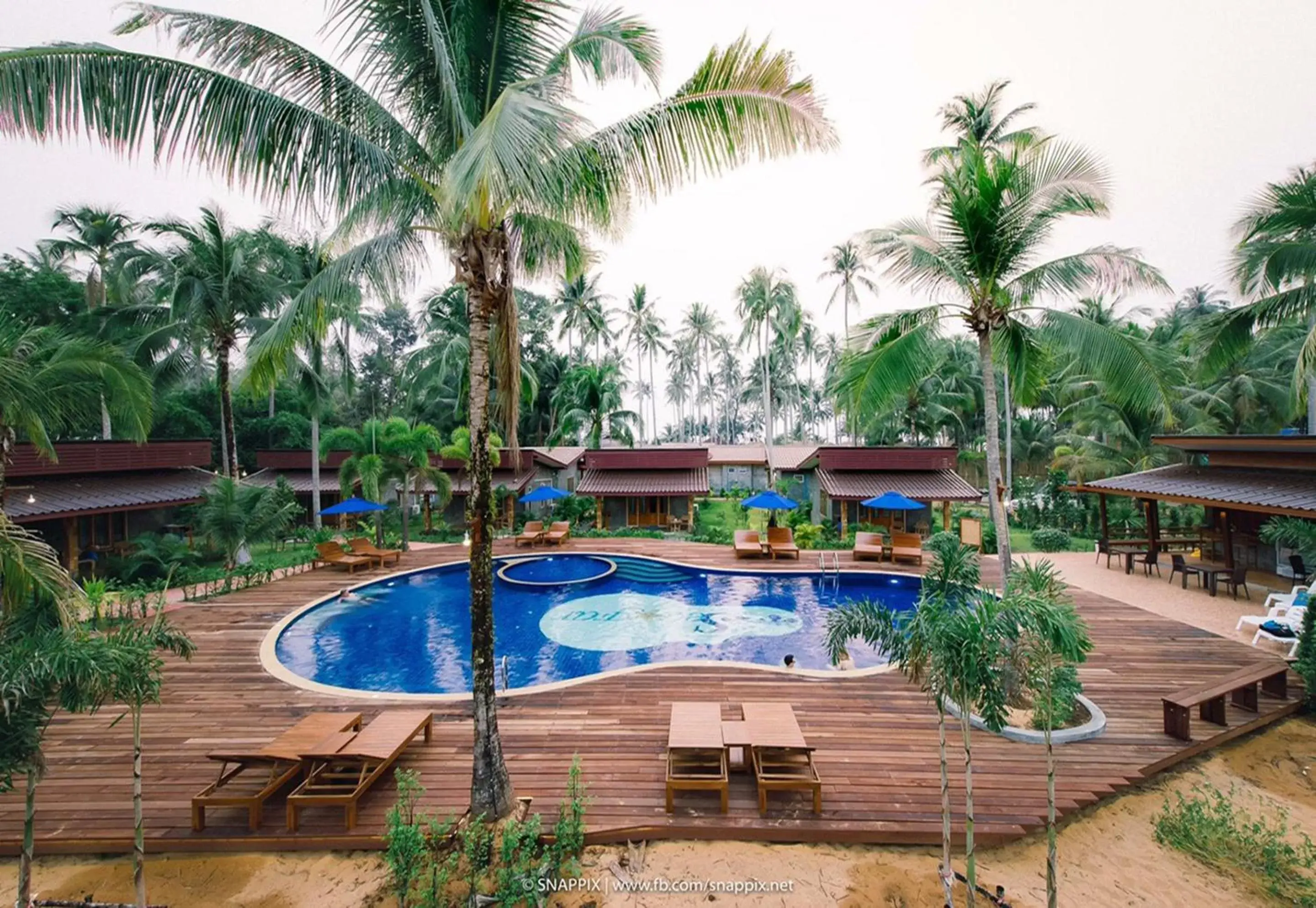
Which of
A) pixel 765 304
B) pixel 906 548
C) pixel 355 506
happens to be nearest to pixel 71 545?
pixel 355 506

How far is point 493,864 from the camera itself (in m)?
4.65

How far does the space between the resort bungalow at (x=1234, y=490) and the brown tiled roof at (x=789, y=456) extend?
14.9m

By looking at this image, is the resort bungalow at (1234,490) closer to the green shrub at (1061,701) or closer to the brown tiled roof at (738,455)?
the green shrub at (1061,701)

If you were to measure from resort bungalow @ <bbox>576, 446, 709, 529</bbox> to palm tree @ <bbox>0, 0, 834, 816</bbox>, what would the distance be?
1798 centimetres

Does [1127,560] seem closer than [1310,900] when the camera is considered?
No

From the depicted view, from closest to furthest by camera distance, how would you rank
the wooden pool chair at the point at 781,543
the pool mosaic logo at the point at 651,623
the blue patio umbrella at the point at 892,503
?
the pool mosaic logo at the point at 651,623 < the wooden pool chair at the point at 781,543 < the blue patio umbrella at the point at 892,503

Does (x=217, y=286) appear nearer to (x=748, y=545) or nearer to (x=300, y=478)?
(x=300, y=478)

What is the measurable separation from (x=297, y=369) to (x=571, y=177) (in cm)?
1912

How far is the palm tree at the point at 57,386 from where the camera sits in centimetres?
623

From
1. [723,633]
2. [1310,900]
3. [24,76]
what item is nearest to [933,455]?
[723,633]

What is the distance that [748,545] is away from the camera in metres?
16.9

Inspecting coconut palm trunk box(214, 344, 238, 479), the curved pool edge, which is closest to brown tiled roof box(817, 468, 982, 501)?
the curved pool edge

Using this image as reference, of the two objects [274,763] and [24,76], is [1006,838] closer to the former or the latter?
[274,763]

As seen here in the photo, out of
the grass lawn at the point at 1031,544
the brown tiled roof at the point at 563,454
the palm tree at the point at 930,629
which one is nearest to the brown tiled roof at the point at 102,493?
the brown tiled roof at the point at 563,454
